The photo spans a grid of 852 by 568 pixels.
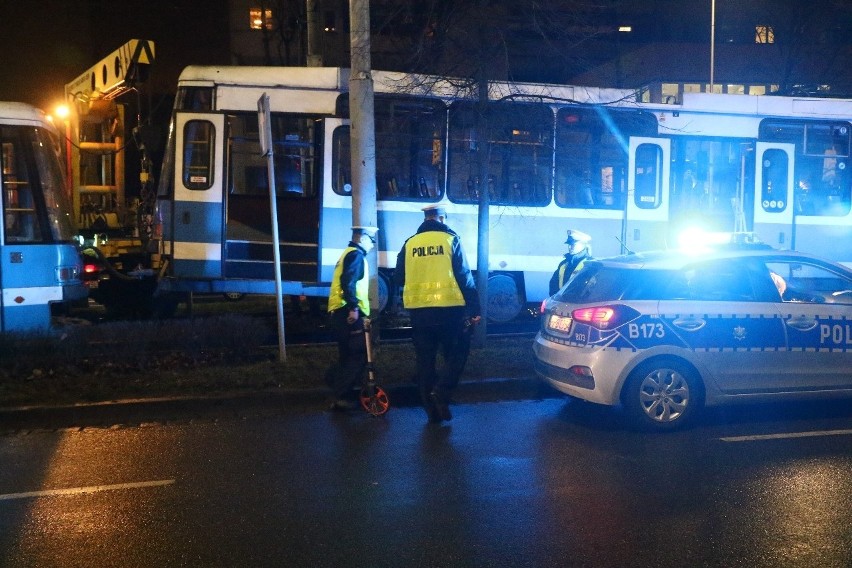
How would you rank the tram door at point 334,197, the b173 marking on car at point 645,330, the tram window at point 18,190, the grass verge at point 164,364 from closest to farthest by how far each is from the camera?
the b173 marking on car at point 645,330, the grass verge at point 164,364, the tram window at point 18,190, the tram door at point 334,197

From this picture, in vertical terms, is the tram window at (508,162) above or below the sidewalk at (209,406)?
above

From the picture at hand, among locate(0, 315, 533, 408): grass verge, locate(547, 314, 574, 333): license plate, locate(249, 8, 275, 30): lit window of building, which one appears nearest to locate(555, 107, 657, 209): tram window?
locate(0, 315, 533, 408): grass verge

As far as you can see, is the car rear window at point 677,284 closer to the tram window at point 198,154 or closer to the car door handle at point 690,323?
the car door handle at point 690,323

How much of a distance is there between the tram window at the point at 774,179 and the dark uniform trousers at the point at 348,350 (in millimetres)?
9387

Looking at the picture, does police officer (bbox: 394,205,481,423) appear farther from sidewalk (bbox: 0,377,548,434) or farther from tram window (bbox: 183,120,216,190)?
tram window (bbox: 183,120,216,190)

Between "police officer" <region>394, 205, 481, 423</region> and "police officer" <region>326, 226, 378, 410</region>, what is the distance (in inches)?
17.7

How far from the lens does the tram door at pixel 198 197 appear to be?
12273 millimetres

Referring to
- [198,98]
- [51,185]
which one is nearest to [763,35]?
[198,98]

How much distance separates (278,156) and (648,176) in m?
6.00

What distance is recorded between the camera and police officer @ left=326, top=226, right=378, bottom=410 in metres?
7.87

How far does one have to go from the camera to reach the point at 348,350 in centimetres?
795

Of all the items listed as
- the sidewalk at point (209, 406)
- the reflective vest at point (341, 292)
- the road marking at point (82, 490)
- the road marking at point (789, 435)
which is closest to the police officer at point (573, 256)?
the sidewalk at point (209, 406)

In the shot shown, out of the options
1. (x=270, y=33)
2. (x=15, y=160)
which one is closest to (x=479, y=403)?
(x=15, y=160)

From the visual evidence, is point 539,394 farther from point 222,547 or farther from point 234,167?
point 234,167
